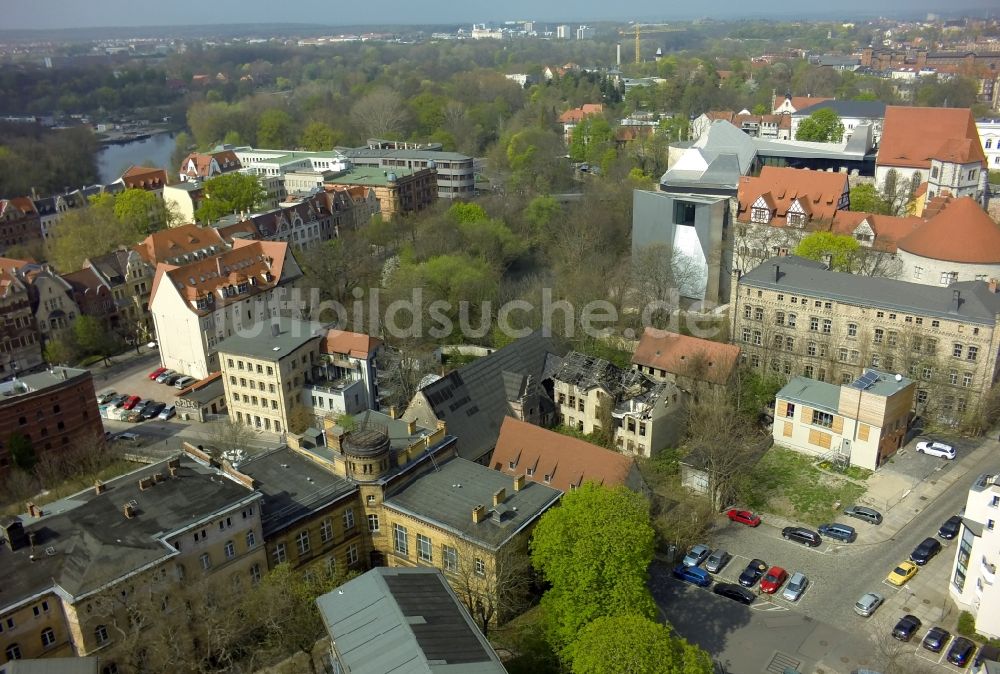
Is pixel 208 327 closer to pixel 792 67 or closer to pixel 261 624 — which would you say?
pixel 261 624

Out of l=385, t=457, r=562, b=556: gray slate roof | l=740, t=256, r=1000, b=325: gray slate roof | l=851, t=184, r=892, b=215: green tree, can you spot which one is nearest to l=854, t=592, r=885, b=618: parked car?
l=385, t=457, r=562, b=556: gray slate roof

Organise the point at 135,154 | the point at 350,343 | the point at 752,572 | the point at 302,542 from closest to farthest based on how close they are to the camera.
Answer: the point at 302,542 → the point at 752,572 → the point at 350,343 → the point at 135,154

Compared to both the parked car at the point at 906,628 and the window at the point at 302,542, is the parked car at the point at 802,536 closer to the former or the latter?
the parked car at the point at 906,628

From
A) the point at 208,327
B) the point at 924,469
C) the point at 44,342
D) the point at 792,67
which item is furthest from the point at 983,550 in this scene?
the point at 792,67

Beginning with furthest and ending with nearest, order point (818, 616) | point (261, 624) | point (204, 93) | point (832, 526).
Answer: point (204, 93), point (832, 526), point (818, 616), point (261, 624)

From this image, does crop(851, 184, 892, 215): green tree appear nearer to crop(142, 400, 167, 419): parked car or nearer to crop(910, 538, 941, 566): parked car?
crop(910, 538, 941, 566): parked car

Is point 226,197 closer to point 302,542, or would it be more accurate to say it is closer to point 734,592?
point 302,542

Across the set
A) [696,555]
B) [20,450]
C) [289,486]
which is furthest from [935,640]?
[20,450]
